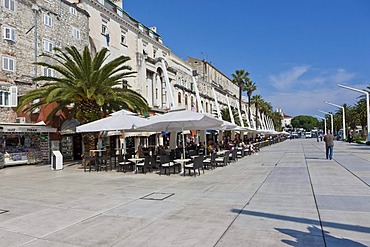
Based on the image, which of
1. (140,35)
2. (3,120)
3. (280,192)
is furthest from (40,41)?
(280,192)

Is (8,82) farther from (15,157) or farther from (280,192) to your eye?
(280,192)

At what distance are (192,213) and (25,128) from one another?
1647cm

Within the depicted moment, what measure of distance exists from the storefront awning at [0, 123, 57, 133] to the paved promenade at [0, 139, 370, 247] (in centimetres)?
842

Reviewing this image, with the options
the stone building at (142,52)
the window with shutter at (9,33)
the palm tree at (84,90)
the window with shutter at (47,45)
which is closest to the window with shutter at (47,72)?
the window with shutter at (47,45)

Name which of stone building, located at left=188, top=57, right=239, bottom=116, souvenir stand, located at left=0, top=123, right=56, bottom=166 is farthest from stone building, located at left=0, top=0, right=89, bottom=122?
stone building, located at left=188, top=57, right=239, bottom=116

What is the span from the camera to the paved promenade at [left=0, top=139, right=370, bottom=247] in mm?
5344

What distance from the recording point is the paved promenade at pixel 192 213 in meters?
5.34

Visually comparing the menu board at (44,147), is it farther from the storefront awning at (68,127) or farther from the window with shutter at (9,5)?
the window with shutter at (9,5)

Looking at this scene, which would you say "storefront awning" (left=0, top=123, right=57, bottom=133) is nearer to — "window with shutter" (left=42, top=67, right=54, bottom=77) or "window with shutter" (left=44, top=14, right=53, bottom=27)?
"window with shutter" (left=42, top=67, right=54, bottom=77)

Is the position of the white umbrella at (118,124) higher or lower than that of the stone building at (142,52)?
lower

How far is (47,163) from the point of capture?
69.9 feet

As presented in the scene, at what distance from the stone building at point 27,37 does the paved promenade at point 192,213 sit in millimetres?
11732

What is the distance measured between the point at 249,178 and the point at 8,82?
694 inches

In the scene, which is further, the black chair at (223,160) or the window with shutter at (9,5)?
the window with shutter at (9,5)
